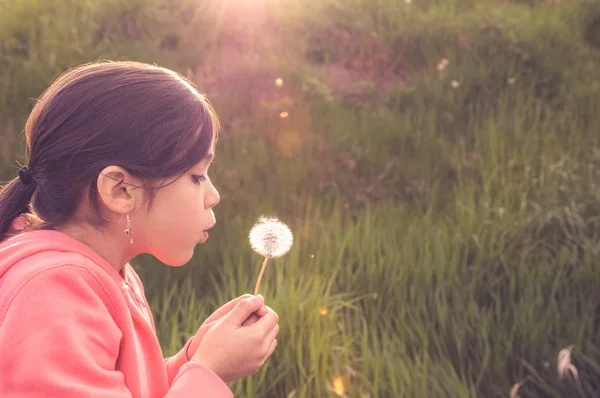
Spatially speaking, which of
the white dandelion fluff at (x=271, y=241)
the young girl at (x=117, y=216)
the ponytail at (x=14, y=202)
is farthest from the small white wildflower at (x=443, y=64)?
the ponytail at (x=14, y=202)

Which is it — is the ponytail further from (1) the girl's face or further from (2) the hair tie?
(1) the girl's face

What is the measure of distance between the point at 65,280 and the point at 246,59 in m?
3.18

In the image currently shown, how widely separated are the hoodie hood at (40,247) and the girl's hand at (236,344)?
0.78 ft

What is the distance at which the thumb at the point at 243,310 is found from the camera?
129 centimetres

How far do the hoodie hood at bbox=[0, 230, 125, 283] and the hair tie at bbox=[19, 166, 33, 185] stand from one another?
14cm

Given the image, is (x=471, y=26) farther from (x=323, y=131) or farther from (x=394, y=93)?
(x=323, y=131)

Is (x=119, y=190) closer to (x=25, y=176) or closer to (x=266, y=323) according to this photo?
(x=25, y=176)

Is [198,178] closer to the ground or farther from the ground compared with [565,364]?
farther from the ground

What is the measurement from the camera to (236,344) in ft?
4.17

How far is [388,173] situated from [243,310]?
6.87ft

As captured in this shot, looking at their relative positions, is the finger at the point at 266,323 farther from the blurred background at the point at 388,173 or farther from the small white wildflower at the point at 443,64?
the small white wildflower at the point at 443,64

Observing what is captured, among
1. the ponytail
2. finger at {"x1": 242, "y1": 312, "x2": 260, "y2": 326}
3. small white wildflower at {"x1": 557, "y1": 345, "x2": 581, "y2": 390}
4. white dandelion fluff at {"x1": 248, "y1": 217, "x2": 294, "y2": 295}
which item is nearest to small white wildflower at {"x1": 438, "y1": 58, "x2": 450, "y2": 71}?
small white wildflower at {"x1": 557, "y1": 345, "x2": 581, "y2": 390}

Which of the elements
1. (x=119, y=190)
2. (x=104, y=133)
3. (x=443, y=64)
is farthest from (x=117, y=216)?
(x=443, y=64)

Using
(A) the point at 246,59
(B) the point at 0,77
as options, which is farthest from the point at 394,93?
(B) the point at 0,77
